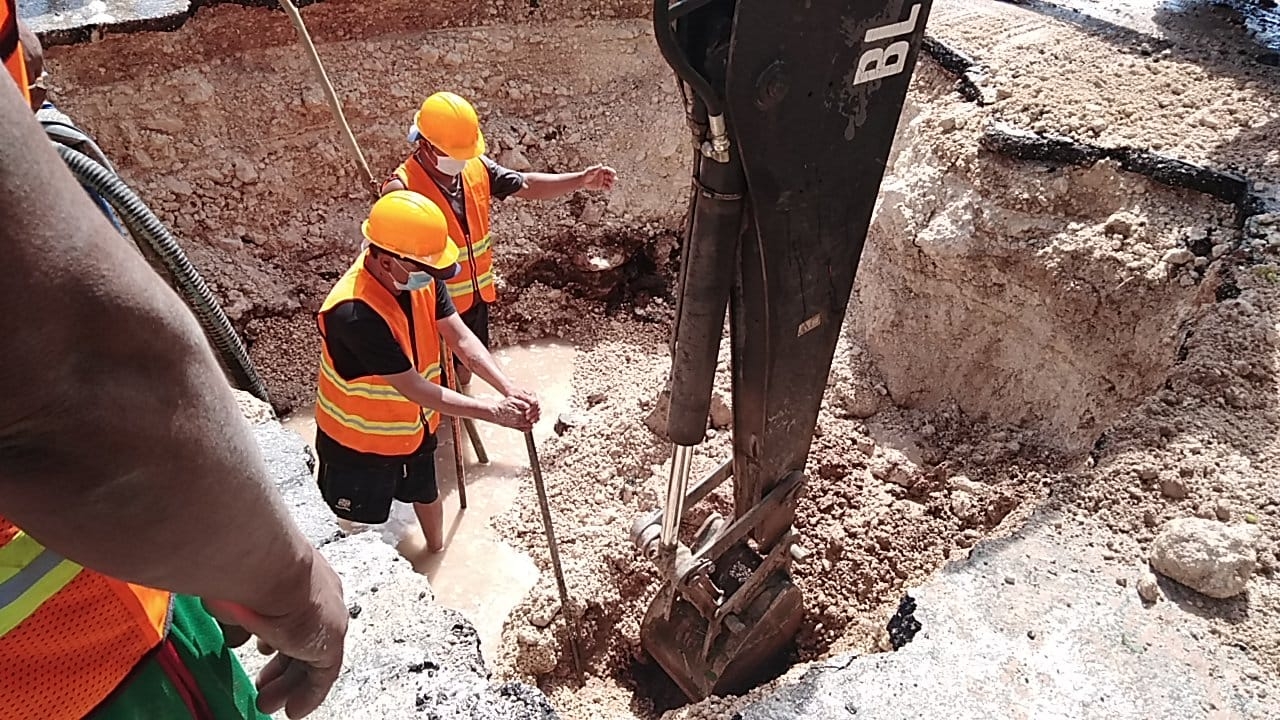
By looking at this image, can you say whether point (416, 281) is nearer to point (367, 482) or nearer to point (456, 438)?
point (367, 482)

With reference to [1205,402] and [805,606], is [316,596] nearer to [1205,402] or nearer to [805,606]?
[805,606]

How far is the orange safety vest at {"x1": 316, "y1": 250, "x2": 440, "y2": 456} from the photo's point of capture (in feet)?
9.88

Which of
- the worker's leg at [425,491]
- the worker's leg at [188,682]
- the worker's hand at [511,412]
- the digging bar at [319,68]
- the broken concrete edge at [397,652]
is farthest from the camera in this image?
the digging bar at [319,68]

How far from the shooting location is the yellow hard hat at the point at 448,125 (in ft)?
11.9

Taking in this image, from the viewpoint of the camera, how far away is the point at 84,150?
1821 mm

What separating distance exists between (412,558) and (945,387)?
2606 millimetres

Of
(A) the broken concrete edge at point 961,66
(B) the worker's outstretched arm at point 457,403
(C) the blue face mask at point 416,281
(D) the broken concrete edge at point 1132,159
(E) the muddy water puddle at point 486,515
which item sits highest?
(A) the broken concrete edge at point 961,66

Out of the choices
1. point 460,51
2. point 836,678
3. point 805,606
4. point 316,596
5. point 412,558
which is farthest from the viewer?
point 460,51

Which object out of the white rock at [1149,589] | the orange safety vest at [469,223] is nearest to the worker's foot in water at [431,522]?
the orange safety vest at [469,223]

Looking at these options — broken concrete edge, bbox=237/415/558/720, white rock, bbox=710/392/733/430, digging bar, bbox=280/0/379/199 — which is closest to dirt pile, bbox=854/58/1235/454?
white rock, bbox=710/392/733/430

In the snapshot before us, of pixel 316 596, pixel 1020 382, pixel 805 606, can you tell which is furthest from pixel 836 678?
pixel 1020 382

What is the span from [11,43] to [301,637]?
2.73 ft

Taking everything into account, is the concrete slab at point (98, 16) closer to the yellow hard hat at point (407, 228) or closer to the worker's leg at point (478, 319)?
the worker's leg at point (478, 319)

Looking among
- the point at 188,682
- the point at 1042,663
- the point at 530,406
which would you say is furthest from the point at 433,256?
the point at 1042,663
